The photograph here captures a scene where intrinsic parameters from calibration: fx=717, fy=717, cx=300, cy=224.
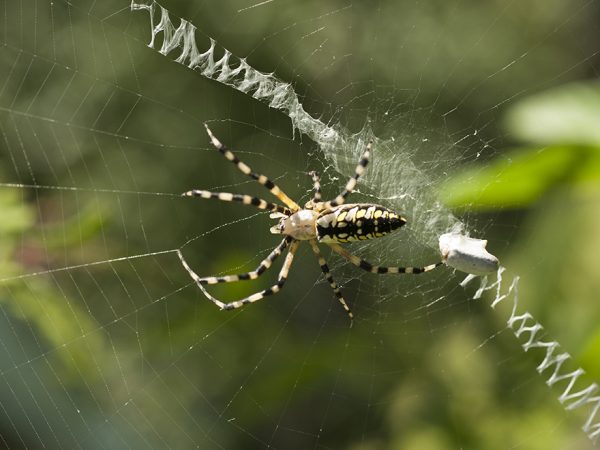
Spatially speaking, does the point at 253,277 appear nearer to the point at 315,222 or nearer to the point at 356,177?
the point at 315,222

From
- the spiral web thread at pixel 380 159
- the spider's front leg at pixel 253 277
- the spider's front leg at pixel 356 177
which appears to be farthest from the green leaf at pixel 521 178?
the spiral web thread at pixel 380 159

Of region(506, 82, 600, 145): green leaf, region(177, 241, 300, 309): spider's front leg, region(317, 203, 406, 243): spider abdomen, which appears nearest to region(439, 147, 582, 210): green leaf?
region(506, 82, 600, 145): green leaf

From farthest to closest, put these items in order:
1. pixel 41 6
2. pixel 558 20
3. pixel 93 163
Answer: pixel 558 20 < pixel 93 163 < pixel 41 6

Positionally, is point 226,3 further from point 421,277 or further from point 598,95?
point 598,95

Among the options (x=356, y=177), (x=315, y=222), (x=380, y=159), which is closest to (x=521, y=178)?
(x=356, y=177)

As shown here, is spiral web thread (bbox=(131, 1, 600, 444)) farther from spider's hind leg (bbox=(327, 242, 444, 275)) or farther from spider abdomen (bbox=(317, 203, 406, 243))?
spider abdomen (bbox=(317, 203, 406, 243))

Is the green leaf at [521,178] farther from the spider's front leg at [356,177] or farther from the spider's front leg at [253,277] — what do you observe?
the spider's front leg at [253,277]

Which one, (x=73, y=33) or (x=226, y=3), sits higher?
(x=226, y=3)

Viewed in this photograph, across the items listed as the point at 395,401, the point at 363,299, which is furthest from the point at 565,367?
the point at 363,299
